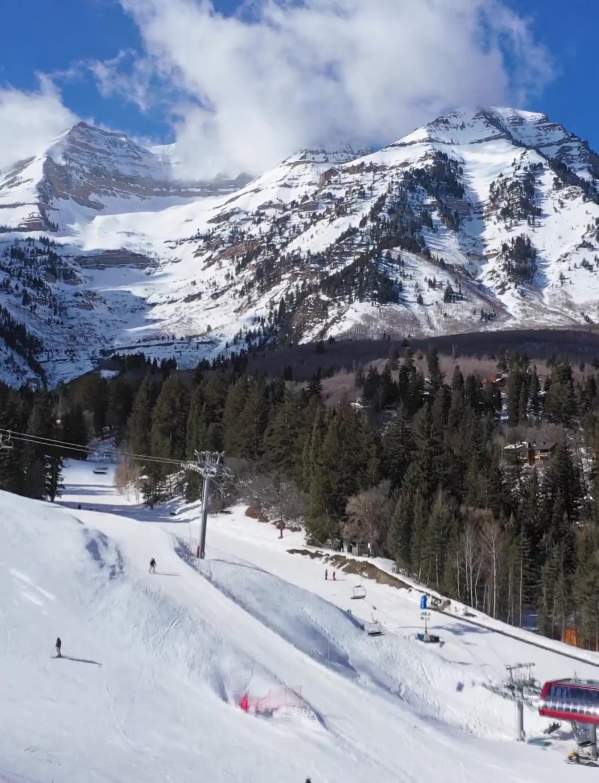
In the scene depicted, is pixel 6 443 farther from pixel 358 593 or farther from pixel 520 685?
pixel 520 685

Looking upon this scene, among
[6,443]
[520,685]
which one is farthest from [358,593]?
[6,443]

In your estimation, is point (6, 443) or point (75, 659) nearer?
point (75, 659)

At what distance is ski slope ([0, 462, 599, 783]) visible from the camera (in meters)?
25.5

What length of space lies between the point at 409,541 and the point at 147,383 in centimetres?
6995

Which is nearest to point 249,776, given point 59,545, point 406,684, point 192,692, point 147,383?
point 192,692

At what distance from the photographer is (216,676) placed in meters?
32.8

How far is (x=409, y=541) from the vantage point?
7031cm

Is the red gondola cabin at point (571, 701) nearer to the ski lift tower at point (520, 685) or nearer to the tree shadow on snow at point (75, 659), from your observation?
the ski lift tower at point (520, 685)

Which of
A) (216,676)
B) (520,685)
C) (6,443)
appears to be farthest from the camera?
(6,443)

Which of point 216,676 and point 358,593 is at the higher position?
point 216,676

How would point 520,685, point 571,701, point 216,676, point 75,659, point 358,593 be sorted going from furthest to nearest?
point 358,593, point 520,685, point 571,701, point 216,676, point 75,659

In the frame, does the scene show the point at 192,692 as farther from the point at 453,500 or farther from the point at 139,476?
the point at 139,476

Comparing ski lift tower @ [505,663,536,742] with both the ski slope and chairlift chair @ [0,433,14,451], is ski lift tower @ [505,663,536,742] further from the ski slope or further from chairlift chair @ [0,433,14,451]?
chairlift chair @ [0,433,14,451]

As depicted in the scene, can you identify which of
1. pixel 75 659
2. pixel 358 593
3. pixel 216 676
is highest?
pixel 75 659
